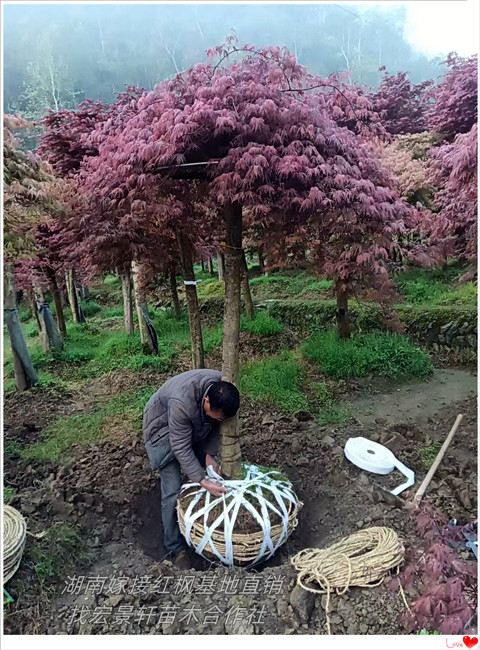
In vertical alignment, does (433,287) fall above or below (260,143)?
below

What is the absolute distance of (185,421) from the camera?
176 cm

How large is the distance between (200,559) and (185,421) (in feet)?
2.29

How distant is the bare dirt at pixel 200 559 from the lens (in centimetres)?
143

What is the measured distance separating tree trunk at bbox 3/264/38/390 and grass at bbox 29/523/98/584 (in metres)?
2.00

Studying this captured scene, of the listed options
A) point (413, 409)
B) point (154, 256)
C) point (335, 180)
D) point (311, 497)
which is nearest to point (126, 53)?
point (335, 180)

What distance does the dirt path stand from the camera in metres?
2.96

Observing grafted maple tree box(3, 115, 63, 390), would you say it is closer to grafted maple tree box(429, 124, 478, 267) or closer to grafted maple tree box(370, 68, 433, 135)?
grafted maple tree box(429, 124, 478, 267)

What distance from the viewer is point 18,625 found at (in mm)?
1420

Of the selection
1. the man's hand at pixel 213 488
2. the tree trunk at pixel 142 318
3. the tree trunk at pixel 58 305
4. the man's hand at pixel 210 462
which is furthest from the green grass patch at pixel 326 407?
the tree trunk at pixel 58 305

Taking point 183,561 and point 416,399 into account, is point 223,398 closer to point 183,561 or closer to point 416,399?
point 183,561

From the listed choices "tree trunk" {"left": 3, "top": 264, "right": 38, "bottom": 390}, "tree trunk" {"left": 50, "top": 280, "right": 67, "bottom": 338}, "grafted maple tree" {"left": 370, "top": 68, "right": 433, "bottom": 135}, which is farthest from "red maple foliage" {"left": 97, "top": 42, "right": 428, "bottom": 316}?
"grafted maple tree" {"left": 370, "top": 68, "right": 433, "bottom": 135}

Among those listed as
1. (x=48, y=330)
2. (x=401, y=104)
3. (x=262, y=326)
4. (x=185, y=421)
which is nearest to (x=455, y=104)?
(x=401, y=104)

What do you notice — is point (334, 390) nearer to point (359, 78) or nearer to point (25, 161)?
point (359, 78)

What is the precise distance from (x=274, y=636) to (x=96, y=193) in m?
2.03
